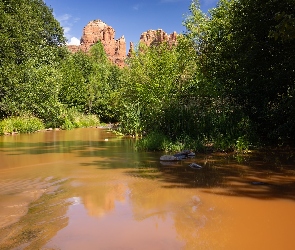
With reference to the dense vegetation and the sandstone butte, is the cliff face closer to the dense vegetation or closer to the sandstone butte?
the sandstone butte

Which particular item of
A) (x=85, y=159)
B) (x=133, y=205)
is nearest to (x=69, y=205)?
(x=133, y=205)

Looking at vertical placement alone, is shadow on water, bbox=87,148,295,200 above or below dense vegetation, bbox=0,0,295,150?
below

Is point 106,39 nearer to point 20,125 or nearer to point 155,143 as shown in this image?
point 20,125

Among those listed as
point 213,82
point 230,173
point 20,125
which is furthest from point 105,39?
point 230,173

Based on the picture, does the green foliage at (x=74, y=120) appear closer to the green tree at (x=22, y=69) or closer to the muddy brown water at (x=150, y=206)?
the green tree at (x=22, y=69)

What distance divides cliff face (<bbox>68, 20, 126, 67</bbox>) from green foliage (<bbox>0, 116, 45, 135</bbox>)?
113 m

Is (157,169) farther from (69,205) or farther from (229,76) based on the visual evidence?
(229,76)

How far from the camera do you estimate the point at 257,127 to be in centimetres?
1170

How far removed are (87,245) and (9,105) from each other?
75.0 ft

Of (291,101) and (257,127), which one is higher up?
(291,101)

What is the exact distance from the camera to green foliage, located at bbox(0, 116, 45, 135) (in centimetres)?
2192

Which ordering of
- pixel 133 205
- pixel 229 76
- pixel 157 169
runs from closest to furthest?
pixel 133 205, pixel 157 169, pixel 229 76

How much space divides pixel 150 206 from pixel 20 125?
2061 cm

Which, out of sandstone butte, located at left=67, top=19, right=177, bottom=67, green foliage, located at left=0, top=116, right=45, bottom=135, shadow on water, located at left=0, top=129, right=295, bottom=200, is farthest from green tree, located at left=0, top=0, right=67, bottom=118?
sandstone butte, located at left=67, top=19, right=177, bottom=67
